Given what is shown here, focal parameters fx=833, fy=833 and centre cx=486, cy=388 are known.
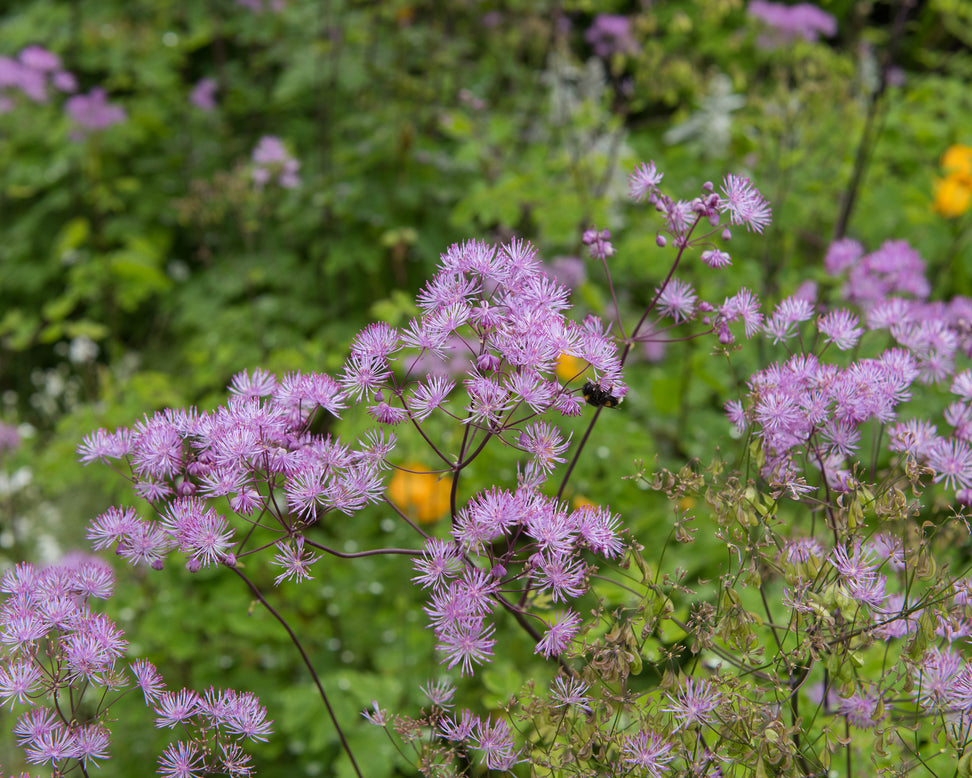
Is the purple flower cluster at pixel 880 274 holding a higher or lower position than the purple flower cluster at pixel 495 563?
lower

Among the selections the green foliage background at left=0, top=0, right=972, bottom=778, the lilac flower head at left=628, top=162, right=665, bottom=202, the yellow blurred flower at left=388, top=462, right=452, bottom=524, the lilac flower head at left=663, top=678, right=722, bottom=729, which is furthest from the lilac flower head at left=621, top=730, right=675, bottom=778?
the yellow blurred flower at left=388, top=462, right=452, bottom=524

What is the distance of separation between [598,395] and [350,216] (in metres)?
2.61

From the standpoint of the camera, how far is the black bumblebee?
1030mm

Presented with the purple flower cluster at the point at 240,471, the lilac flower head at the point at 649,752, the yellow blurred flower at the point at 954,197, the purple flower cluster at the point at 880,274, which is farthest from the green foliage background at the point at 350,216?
the purple flower cluster at the point at 240,471

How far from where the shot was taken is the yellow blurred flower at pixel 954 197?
2.99 m

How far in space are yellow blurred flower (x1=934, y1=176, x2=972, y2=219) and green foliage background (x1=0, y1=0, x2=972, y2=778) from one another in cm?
6

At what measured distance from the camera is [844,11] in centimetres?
518

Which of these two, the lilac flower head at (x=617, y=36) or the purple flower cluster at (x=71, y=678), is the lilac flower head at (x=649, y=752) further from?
the lilac flower head at (x=617, y=36)

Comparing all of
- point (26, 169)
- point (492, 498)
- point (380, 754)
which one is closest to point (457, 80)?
point (26, 169)

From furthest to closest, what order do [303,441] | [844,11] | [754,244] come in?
1. [844,11]
2. [754,244]
3. [303,441]

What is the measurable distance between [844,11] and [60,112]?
467 cm

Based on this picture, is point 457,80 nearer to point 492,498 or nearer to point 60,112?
point 60,112

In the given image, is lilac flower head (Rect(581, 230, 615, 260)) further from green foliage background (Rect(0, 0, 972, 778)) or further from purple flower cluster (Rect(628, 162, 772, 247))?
green foliage background (Rect(0, 0, 972, 778))

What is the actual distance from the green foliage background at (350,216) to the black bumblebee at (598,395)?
67 centimetres
